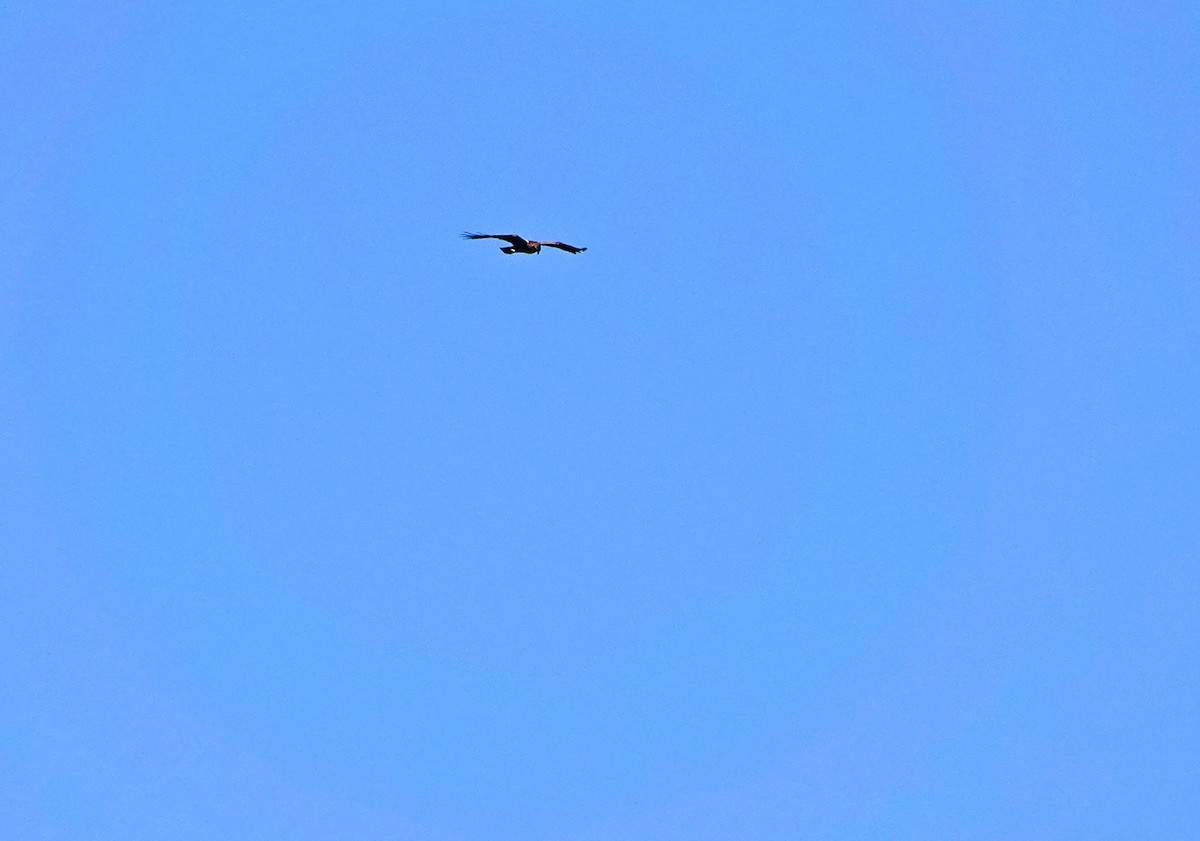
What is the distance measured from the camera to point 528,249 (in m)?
145
